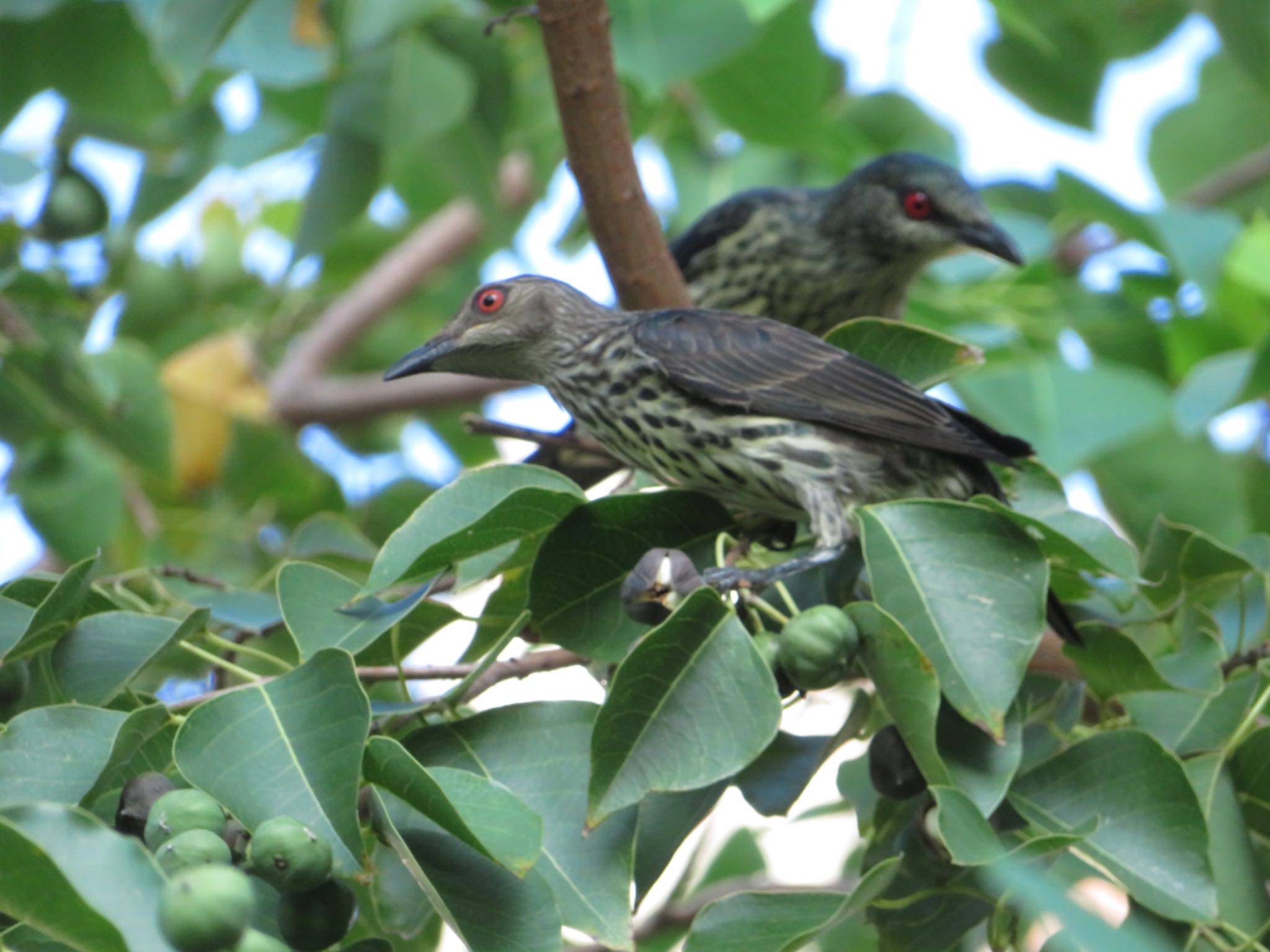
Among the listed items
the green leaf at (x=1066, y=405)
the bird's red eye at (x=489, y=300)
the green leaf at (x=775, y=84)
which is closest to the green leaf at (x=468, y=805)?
the bird's red eye at (x=489, y=300)

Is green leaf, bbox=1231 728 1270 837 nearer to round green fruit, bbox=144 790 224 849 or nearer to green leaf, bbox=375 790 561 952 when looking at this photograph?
green leaf, bbox=375 790 561 952

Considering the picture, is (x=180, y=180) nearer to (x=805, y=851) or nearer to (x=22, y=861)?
(x=22, y=861)

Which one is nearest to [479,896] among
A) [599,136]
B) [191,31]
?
[599,136]

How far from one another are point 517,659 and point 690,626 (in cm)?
49

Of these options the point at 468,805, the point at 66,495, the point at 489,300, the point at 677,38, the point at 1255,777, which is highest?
the point at 677,38

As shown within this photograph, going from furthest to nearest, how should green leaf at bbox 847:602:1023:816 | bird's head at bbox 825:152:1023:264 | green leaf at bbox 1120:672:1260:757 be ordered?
1. bird's head at bbox 825:152:1023:264
2. green leaf at bbox 1120:672:1260:757
3. green leaf at bbox 847:602:1023:816

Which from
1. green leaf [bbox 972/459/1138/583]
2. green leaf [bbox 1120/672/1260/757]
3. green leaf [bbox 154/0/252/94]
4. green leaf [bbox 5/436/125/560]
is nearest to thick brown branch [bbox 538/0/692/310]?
green leaf [bbox 154/0/252/94]

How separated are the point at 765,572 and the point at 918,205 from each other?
2226 mm

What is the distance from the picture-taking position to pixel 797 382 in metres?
3.10

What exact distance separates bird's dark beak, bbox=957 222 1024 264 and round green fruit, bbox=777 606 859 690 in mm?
2054

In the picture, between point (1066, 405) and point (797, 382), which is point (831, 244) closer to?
point (1066, 405)

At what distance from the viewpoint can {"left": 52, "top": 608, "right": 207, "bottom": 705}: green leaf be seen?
90.5 inches

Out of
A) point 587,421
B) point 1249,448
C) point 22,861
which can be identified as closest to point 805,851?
point 1249,448

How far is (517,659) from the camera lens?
8.71ft
